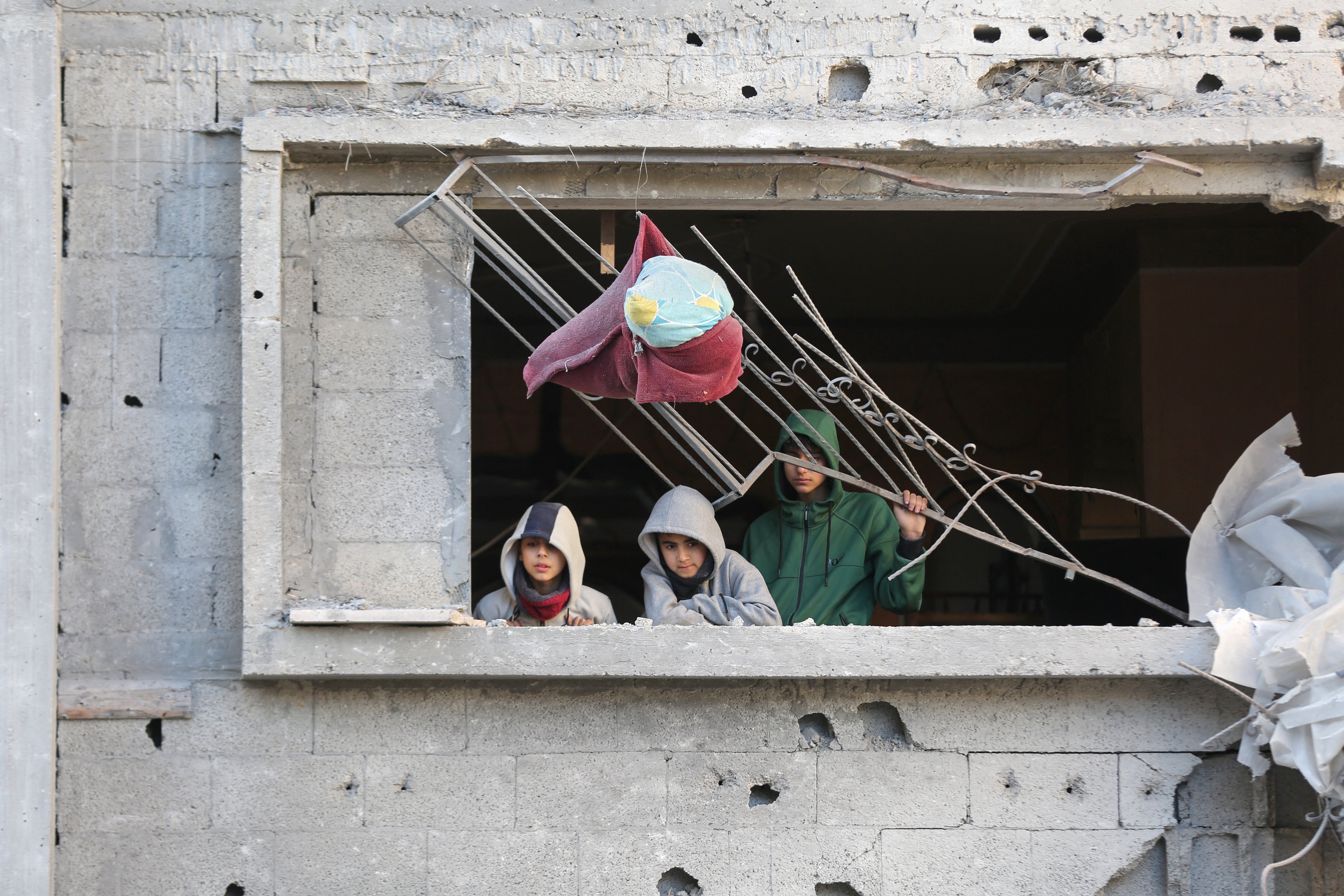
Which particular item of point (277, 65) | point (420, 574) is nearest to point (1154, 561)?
point (420, 574)

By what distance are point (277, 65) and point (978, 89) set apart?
7.62 ft

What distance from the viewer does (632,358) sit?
337 centimetres

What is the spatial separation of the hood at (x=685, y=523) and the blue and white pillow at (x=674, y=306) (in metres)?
1.10

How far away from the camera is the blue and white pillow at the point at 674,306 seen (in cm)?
319

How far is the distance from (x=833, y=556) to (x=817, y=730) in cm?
89

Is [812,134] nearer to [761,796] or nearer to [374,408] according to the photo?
[374,408]

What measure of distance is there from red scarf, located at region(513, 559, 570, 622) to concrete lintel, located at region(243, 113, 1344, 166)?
1491 mm

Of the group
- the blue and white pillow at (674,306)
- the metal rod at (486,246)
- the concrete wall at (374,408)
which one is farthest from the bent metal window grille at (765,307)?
the blue and white pillow at (674,306)

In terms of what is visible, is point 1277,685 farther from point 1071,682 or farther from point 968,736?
point 968,736

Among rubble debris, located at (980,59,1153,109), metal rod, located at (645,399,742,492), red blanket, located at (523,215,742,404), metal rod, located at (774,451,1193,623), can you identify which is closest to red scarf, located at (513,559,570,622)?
metal rod, located at (645,399,742,492)

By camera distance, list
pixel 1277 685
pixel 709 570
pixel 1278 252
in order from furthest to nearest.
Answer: pixel 1278 252 < pixel 709 570 < pixel 1277 685

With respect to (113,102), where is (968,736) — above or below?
below

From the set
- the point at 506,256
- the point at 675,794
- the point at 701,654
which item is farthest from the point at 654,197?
the point at 675,794

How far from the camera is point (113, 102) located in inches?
152
